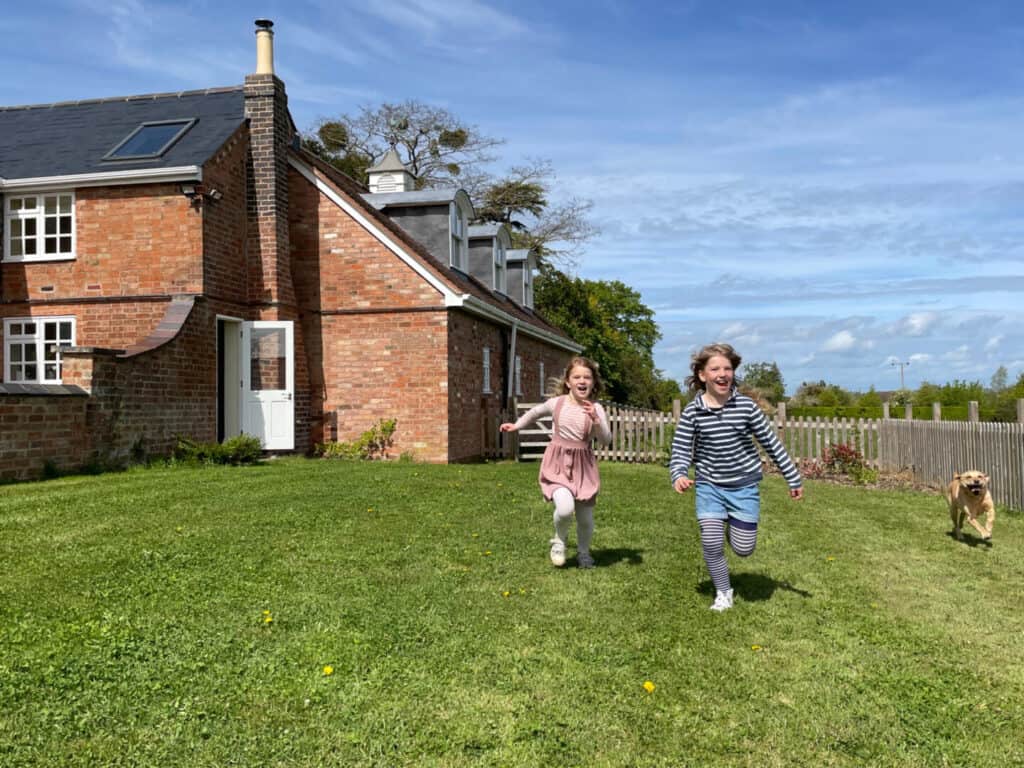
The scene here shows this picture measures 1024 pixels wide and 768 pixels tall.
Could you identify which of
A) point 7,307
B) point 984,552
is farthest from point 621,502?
point 7,307

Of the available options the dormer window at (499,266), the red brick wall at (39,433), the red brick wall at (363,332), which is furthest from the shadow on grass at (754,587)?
the dormer window at (499,266)

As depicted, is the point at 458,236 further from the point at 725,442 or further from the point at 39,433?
the point at 725,442

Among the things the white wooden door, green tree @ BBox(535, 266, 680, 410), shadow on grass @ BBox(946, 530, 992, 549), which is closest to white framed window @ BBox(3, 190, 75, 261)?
the white wooden door

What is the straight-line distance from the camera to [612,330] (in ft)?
158

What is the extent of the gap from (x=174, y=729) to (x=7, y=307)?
1446 cm

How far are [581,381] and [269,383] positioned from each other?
33.4 feet

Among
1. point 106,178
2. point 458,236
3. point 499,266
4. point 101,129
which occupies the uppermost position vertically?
point 101,129

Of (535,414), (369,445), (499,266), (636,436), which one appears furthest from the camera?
(499,266)

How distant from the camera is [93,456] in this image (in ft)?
40.9

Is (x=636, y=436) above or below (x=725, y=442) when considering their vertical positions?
below

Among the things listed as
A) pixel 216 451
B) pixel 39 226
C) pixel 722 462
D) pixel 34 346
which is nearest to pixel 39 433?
pixel 216 451

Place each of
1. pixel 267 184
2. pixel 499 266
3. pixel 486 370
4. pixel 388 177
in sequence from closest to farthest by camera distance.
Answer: pixel 267 184, pixel 486 370, pixel 388 177, pixel 499 266

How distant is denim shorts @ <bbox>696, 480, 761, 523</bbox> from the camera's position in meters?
5.74

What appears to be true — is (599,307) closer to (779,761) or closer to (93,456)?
(93,456)
